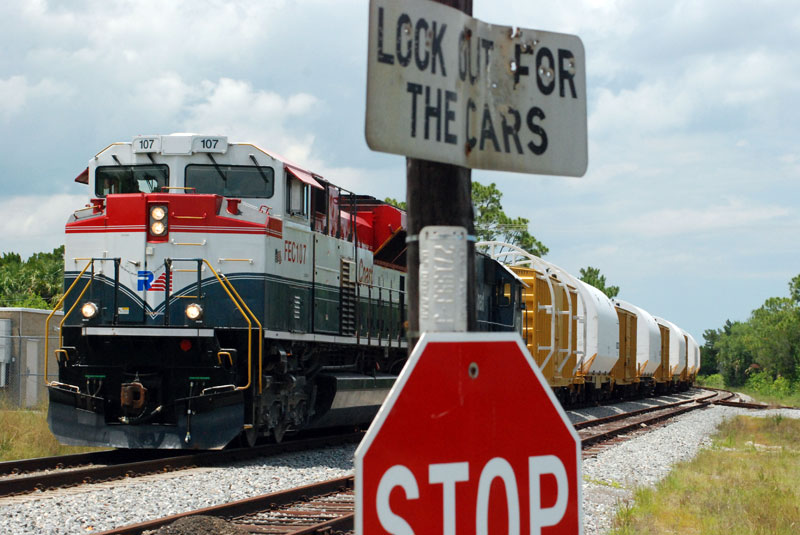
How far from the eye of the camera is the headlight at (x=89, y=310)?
1311 cm

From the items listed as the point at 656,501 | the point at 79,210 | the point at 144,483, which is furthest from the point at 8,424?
the point at 656,501

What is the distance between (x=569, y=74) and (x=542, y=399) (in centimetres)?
127

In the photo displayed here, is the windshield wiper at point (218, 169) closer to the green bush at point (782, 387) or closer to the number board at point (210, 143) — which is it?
the number board at point (210, 143)

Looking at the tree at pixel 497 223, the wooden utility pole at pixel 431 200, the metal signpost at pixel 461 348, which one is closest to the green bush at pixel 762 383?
the tree at pixel 497 223

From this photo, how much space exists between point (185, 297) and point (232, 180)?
1.85 m

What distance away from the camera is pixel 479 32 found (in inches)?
135

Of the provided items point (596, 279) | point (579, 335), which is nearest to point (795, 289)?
point (596, 279)

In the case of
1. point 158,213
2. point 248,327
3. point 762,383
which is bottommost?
point 762,383

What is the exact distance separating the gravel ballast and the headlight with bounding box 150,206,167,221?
11.4 feet

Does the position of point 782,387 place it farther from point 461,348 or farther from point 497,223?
point 461,348

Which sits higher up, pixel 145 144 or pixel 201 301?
pixel 145 144

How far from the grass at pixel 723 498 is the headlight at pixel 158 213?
7.05 metres

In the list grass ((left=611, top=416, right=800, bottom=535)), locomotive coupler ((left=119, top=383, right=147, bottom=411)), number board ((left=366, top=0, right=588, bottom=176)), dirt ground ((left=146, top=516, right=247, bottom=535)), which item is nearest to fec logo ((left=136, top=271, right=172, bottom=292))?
locomotive coupler ((left=119, top=383, right=147, bottom=411))

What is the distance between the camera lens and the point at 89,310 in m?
13.1
